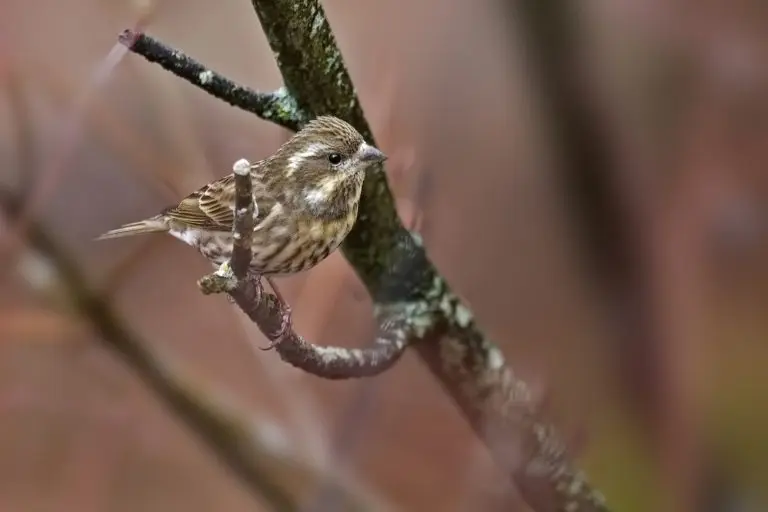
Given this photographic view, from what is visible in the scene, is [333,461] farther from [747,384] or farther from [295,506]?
[747,384]

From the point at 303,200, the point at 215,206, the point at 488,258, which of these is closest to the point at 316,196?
the point at 303,200

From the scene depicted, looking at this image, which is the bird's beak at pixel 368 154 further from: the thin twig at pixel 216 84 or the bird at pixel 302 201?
the thin twig at pixel 216 84

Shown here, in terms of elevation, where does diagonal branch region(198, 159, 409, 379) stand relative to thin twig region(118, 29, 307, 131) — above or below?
below

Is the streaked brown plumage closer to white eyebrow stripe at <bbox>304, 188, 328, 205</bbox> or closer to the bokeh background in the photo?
white eyebrow stripe at <bbox>304, 188, 328, 205</bbox>

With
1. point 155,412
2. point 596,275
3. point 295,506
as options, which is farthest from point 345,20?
point 295,506

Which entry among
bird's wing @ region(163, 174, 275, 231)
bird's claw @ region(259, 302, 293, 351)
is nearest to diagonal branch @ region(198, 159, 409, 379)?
bird's claw @ region(259, 302, 293, 351)
